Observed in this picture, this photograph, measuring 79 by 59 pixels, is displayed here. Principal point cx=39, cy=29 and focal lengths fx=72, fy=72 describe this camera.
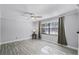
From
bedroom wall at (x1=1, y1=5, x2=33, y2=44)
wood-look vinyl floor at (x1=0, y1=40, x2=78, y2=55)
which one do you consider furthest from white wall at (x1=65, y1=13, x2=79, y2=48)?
bedroom wall at (x1=1, y1=5, x2=33, y2=44)

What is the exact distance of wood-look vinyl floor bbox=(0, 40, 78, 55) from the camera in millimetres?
2512

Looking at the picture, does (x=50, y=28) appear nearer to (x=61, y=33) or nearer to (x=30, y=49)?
(x=61, y=33)

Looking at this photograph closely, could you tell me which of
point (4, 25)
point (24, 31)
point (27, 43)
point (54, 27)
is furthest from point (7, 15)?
point (54, 27)

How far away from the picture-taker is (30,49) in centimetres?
273

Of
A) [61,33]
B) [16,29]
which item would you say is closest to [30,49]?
[16,29]

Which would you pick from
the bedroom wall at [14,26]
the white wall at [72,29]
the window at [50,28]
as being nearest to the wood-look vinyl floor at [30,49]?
the bedroom wall at [14,26]

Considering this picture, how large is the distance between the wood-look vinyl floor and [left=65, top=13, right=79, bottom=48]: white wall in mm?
305

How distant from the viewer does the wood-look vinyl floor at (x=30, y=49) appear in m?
2.51

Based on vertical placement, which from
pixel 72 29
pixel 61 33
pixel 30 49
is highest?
pixel 72 29

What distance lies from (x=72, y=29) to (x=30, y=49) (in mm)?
1853

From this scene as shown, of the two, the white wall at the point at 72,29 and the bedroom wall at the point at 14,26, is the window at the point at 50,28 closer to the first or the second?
the white wall at the point at 72,29

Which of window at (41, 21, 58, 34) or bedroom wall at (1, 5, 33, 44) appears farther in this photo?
window at (41, 21, 58, 34)

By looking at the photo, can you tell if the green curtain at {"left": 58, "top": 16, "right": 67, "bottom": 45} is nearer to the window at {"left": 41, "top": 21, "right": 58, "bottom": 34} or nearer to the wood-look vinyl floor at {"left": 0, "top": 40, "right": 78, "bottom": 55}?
the window at {"left": 41, "top": 21, "right": 58, "bottom": 34}
